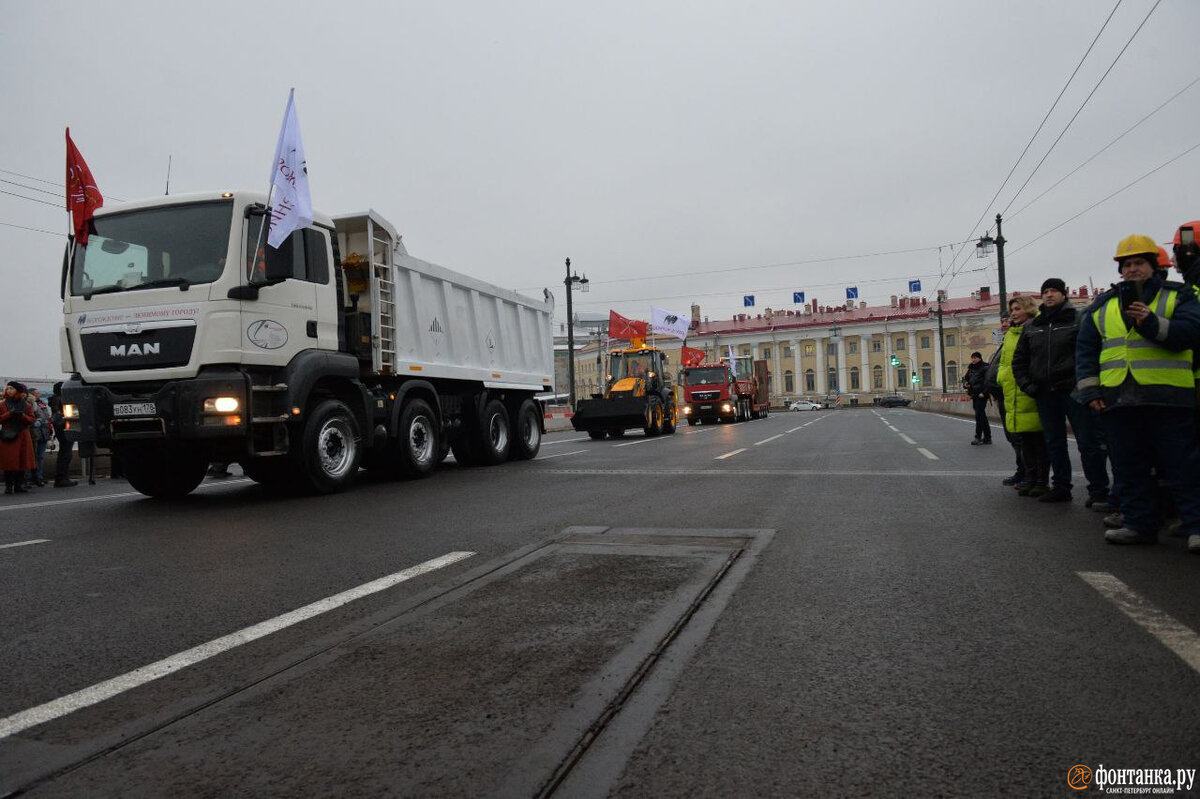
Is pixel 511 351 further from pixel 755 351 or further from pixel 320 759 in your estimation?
pixel 755 351

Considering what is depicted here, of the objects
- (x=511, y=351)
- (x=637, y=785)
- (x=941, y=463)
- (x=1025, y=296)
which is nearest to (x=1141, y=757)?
(x=637, y=785)

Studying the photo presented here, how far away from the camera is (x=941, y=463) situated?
1089 cm

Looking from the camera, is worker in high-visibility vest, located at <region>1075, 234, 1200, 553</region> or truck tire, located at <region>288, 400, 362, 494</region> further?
truck tire, located at <region>288, 400, 362, 494</region>

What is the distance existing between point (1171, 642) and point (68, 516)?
27.8ft

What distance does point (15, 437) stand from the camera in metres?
11.1

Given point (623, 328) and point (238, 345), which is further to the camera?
point (623, 328)

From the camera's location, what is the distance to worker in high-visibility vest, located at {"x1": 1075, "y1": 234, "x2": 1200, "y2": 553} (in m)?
4.73

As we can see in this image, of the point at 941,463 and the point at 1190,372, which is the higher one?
the point at 1190,372

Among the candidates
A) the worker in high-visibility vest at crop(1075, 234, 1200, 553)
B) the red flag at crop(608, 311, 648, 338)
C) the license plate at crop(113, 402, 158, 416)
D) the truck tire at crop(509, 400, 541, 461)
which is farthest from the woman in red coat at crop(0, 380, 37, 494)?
the red flag at crop(608, 311, 648, 338)

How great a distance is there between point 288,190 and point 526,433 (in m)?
6.71

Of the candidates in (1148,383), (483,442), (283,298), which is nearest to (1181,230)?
(1148,383)

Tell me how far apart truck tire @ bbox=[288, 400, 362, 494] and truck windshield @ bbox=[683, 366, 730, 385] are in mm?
27635

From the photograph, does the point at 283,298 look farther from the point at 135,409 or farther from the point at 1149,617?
the point at 1149,617

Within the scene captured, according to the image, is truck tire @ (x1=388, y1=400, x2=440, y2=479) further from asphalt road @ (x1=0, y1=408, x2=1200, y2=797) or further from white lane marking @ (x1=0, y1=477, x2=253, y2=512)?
asphalt road @ (x1=0, y1=408, x2=1200, y2=797)
